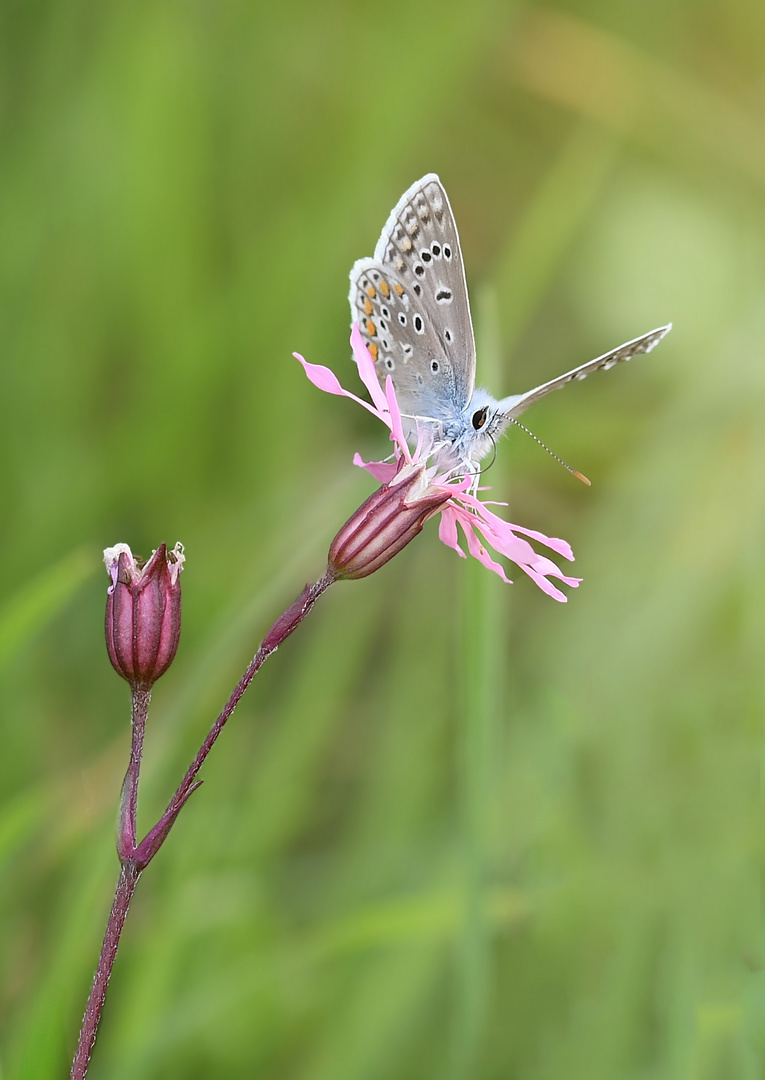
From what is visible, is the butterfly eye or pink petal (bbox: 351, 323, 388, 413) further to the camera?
the butterfly eye

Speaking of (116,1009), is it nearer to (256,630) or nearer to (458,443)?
(256,630)

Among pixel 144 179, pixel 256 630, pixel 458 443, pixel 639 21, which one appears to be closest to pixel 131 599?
pixel 458 443

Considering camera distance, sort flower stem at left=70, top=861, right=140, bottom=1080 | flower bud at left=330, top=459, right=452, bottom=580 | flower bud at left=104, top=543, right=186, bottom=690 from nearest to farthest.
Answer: flower stem at left=70, top=861, right=140, bottom=1080 < flower bud at left=104, top=543, right=186, bottom=690 < flower bud at left=330, top=459, right=452, bottom=580

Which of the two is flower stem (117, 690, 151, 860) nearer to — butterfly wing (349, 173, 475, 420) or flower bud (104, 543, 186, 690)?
flower bud (104, 543, 186, 690)

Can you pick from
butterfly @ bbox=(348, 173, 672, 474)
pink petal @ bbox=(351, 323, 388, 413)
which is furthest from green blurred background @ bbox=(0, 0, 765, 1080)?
pink petal @ bbox=(351, 323, 388, 413)

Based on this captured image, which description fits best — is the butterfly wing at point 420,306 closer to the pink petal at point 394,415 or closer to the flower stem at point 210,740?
the pink petal at point 394,415

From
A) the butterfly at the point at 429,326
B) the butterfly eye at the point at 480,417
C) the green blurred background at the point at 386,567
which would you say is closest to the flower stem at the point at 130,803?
the green blurred background at the point at 386,567
